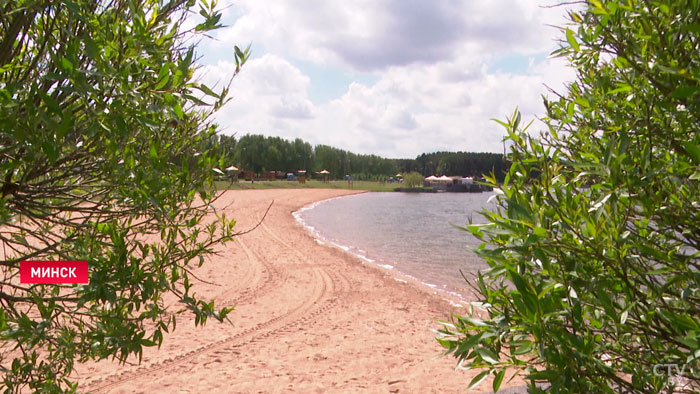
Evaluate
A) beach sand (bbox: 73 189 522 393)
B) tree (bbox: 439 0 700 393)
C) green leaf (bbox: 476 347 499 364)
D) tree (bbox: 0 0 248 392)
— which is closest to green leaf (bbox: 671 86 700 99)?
tree (bbox: 439 0 700 393)

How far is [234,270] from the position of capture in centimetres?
1639

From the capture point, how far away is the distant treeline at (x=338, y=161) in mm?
103288

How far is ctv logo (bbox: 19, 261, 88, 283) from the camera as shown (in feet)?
8.05

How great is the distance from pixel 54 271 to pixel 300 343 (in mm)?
7312

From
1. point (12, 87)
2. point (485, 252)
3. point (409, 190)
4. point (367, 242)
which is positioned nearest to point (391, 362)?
point (485, 252)

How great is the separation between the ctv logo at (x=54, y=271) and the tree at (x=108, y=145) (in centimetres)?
7

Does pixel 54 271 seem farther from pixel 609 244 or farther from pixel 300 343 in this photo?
pixel 300 343

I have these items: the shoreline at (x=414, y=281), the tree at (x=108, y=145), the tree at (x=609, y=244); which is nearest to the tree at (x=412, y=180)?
the shoreline at (x=414, y=281)

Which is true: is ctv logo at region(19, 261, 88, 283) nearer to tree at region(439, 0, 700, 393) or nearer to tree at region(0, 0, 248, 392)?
tree at region(0, 0, 248, 392)

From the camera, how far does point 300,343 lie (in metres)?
9.73

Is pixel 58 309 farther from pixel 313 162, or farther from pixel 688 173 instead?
pixel 313 162

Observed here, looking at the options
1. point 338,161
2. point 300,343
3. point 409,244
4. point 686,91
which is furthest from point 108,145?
point 338,161

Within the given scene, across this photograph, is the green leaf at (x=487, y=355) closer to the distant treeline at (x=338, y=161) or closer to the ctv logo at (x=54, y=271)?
the ctv logo at (x=54, y=271)

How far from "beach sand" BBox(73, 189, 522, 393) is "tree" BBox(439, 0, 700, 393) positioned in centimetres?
226
